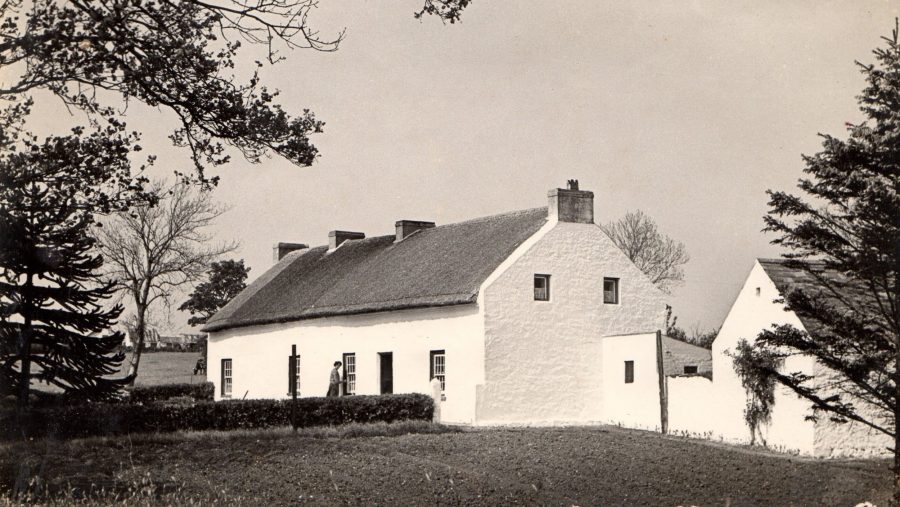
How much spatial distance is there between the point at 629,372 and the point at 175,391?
1897cm

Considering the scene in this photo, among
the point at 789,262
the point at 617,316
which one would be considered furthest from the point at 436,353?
the point at 789,262

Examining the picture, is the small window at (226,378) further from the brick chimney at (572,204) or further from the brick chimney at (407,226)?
the brick chimney at (572,204)

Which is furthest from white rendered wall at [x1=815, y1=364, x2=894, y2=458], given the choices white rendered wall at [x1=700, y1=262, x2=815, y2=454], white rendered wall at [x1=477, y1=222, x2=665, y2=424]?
white rendered wall at [x1=477, y1=222, x2=665, y2=424]

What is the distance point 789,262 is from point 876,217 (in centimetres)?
232

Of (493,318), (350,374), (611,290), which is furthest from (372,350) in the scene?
(611,290)

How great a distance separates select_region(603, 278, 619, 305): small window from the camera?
32.2 m

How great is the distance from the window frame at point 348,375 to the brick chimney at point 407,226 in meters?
5.98

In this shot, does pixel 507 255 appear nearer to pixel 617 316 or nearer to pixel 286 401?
pixel 617 316

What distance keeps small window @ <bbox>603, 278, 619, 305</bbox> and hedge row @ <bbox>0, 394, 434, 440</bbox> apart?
710 cm

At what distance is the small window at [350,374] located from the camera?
34156 mm

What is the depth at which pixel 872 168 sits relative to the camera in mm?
18500

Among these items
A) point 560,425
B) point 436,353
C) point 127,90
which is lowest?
point 560,425

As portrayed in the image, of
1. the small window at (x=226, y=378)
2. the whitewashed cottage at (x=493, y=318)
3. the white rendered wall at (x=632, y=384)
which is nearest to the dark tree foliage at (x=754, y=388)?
the white rendered wall at (x=632, y=384)

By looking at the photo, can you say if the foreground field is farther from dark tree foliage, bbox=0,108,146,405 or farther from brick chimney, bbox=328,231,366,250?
brick chimney, bbox=328,231,366,250
